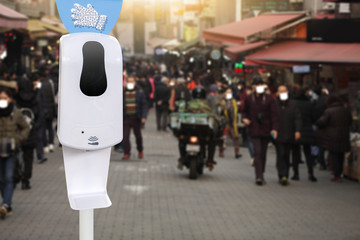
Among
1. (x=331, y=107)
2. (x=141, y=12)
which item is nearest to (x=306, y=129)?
(x=331, y=107)

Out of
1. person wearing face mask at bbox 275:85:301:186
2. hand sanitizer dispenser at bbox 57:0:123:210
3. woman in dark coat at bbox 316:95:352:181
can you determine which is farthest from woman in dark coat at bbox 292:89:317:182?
hand sanitizer dispenser at bbox 57:0:123:210

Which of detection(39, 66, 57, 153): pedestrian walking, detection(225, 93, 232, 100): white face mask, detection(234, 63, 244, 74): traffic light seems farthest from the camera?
detection(234, 63, 244, 74): traffic light

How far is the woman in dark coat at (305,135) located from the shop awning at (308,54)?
0.96 m

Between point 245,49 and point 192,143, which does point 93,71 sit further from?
point 245,49

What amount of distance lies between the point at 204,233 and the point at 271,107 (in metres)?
5.04

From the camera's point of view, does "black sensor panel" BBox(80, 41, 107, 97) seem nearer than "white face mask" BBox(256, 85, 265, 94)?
Yes

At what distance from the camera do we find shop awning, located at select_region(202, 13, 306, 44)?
67.5ft

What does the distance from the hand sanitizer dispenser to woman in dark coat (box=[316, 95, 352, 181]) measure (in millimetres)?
9896

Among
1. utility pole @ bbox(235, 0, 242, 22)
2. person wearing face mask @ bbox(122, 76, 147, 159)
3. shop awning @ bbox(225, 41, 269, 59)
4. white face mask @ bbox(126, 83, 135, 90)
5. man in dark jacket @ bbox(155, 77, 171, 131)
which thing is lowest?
man in dark jacket @ bbox(155, 77, 171, 131)

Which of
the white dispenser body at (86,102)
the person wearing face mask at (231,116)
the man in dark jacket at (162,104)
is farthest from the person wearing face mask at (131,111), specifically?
the white dispenser body at (86,102)

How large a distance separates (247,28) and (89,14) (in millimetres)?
16376

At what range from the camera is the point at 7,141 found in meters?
10.5

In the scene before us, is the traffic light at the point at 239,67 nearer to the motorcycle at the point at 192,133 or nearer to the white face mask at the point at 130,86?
the white face mask at the point at 130,86

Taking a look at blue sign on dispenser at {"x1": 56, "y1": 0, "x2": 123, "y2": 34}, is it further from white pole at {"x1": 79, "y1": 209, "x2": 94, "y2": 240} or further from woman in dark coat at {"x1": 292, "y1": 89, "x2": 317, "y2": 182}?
woman in dark coat at {"x1": 292, "y1": 89, "x2": 317, "y2": 182}
